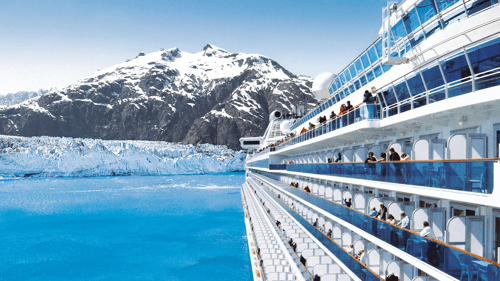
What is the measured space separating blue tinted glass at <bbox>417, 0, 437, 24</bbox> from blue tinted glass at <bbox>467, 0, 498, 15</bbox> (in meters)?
1.03

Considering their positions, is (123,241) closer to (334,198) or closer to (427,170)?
(334,198)

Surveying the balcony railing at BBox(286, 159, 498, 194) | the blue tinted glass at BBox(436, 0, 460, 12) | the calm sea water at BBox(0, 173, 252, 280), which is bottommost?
the calm sea water at BBox(0, 173, 252, 280)

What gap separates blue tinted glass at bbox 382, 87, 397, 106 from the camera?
8777 mm

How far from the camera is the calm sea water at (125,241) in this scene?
15825 mm

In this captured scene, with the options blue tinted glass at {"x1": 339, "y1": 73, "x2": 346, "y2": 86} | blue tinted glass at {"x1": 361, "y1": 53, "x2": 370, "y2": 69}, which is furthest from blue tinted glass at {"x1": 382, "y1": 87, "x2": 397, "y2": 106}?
blue tinted glass at {"x1": 339, "y1": 73, "x2": 346, "y2": 86}

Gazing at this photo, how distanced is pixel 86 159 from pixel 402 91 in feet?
292

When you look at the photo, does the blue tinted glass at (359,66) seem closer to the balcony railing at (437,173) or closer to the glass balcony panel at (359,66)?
the glass balcony panel at (359,66)

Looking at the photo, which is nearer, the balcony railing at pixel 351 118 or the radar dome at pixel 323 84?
the balcony railing at pixel 351 118

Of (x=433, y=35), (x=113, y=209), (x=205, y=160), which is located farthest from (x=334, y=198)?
(x=205, y=160)

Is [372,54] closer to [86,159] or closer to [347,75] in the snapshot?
[347,75]

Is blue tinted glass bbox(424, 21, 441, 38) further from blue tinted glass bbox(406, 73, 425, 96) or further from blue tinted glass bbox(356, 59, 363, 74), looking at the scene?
blue tinted glass bbox(356, 59, 363, 74)

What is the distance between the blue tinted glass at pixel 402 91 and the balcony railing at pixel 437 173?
219 cm

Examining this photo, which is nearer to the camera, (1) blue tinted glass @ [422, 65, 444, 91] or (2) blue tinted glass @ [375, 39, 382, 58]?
(1) blue tinted glass @ [422, 65, 444, 91]

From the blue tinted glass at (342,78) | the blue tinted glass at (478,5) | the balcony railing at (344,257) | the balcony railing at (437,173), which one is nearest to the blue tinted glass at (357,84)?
the blue tinted glass at (342,78)
